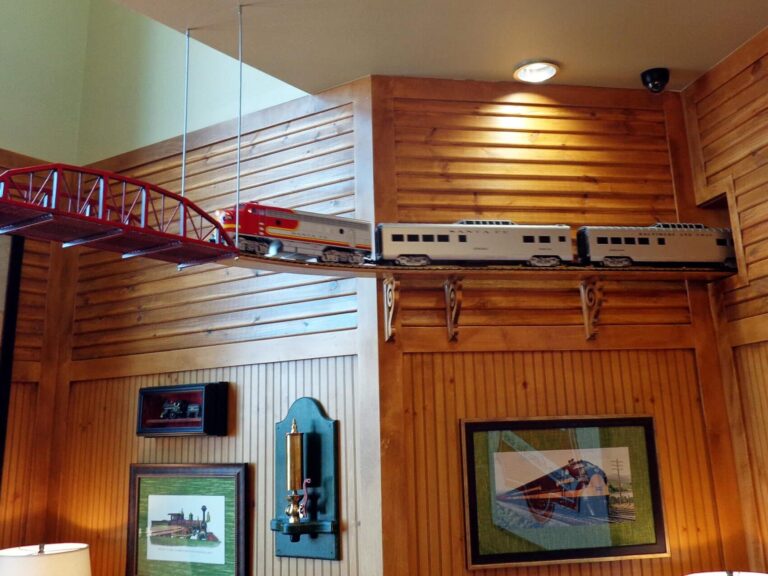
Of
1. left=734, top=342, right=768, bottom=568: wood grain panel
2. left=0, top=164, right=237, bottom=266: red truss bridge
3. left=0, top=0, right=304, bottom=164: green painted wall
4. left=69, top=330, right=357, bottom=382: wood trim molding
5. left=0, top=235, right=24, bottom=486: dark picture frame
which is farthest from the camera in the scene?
left=0, top=0, right=304, bottom=164: green painted wall

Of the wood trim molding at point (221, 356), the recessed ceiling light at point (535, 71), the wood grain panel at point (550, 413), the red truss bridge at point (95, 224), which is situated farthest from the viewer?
the recessed ceiling light at point (535, 71)

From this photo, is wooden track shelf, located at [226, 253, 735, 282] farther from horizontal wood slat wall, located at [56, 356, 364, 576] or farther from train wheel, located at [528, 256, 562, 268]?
horizontal wood slat wall, located at [56, 356, 364, 576]

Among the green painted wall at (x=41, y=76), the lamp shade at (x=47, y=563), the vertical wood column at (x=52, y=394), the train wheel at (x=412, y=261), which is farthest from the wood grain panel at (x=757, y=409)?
the green painted wall at (x=41, y=76)

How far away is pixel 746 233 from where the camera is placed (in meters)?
3.27

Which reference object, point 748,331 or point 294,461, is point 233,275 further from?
point 748,331

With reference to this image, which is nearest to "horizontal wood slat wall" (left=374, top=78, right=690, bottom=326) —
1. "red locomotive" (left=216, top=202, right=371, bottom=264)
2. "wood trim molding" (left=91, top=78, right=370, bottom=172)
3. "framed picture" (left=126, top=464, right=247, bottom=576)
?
"wood trim molding" (left=91, top=78, right=370, bottom=172)

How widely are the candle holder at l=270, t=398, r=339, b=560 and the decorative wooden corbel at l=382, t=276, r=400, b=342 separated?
489 mm

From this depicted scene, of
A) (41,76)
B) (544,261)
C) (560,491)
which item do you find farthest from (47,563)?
(41,76)

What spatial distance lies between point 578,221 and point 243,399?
→ 1.93 m

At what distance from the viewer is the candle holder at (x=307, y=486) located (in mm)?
3020

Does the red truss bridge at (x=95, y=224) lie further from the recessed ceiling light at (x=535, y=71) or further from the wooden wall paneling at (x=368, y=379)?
the recessed ceiling light at (x=535, y=71)

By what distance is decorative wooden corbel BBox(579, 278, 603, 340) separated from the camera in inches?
Result: 127

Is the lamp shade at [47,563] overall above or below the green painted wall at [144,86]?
below

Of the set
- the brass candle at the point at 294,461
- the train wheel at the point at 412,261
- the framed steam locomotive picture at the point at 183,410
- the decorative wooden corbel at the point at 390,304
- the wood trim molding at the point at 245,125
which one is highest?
the wood trim molding at the point at 245,125
